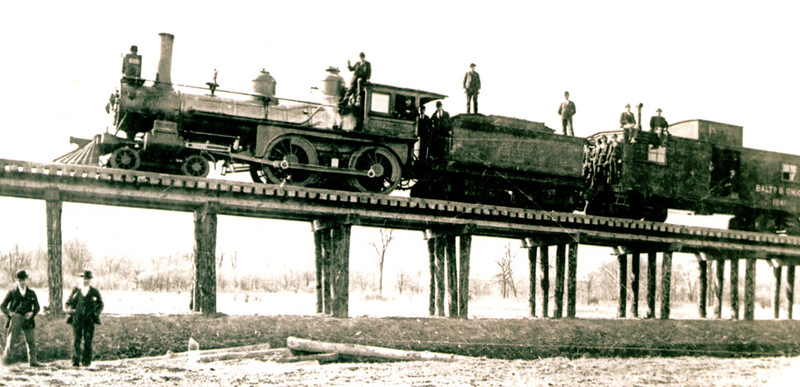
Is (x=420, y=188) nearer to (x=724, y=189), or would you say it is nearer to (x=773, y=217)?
(x=724, y=189)

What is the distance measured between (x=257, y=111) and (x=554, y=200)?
800 cm

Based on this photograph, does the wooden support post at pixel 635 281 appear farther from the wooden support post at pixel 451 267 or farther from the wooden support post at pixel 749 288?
the wooden support post at pixel 451 267

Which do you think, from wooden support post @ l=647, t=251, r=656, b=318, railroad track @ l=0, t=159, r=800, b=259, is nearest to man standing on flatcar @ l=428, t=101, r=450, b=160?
railroad track @ l=0, t=159, r=800, b=259

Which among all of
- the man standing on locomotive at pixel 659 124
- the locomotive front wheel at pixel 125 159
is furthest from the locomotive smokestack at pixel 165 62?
the man standing on locomotive at pixel 659 124

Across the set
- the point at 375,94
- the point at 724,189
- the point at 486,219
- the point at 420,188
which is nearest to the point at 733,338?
the point at 724,189

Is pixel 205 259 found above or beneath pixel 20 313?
above

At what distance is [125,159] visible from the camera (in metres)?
14.6

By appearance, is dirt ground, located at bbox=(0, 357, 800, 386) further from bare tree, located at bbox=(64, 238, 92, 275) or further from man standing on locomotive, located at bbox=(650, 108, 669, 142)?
bare tree, located at bbox=(64, 238, 92, 275)

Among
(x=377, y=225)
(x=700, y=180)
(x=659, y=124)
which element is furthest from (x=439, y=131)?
(x=700, y=180)

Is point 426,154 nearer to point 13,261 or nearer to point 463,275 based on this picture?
point 463,275

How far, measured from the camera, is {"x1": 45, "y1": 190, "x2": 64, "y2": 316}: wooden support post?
12.9 m

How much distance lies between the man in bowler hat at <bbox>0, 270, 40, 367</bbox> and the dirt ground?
0.34 metres

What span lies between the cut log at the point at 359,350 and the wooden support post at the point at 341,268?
7.13 feet

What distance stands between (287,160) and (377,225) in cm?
250
